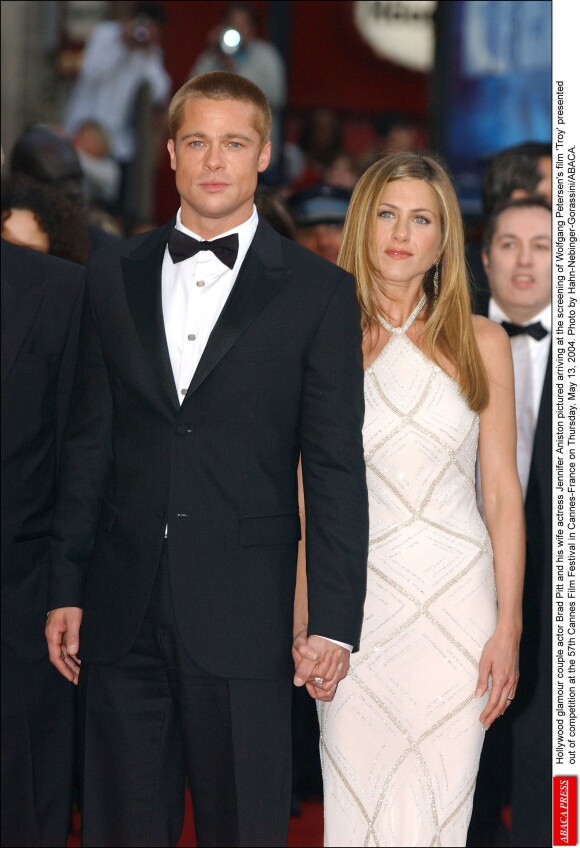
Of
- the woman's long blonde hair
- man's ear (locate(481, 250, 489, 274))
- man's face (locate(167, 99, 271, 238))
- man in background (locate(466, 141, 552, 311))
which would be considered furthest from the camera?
man in background (locate(466, 141, 552, 311))

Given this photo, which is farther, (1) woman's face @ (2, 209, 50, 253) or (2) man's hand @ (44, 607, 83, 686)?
(1) woman's face @ (2, 209, 50, 253)

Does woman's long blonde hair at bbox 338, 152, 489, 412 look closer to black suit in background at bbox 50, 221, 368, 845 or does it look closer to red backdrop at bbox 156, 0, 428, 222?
black suit in background at bbox 50, 221, 368, 845

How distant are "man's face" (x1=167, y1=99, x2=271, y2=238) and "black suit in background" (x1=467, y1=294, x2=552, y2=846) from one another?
4.82 ft

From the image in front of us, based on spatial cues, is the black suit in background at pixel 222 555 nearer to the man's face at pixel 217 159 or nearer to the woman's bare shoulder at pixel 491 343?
the man's face at pixel 217 159

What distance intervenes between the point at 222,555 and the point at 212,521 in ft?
0.26

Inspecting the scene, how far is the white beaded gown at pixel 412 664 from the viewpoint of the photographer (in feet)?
10.4

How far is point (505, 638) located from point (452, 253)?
3.21 feet

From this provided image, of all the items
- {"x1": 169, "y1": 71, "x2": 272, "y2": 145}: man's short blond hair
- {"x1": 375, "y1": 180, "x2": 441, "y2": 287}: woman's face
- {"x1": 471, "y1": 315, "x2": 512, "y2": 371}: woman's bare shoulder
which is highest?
{"x1": 169, "y1": 71, "x2": 272, "y2": 145}: man's short blond hair

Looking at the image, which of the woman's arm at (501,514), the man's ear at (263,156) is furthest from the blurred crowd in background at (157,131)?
the man's ear at (263,156)

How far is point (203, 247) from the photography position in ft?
9.66

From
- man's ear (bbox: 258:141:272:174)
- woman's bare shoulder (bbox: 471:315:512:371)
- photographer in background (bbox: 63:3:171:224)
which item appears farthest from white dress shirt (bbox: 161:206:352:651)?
photographer in background (bbox: 63:3:171:224)

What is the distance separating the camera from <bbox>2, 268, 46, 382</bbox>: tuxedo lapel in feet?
9.98

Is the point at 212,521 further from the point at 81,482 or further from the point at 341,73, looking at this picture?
the point at 341,73
